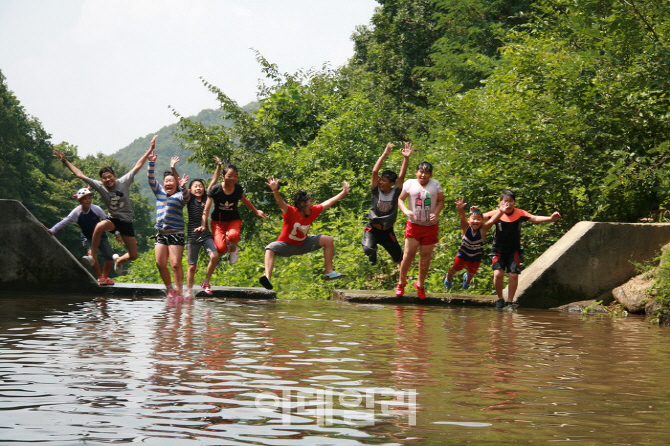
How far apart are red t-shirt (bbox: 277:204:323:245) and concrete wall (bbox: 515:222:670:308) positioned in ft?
11.3

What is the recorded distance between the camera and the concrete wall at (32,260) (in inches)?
559

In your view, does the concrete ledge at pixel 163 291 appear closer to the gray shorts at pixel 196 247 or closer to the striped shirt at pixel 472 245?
the gray shorts at pixel 196 247

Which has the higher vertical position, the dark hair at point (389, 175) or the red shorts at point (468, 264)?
the dark hair at point (389, 175)

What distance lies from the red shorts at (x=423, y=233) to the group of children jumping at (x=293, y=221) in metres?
0.02

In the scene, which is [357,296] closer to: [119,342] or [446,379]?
[119,342]

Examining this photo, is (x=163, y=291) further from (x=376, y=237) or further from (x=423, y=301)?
(x=423, y=301)

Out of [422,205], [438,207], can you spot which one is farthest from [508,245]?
[422,205]

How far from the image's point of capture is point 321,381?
19.7ft

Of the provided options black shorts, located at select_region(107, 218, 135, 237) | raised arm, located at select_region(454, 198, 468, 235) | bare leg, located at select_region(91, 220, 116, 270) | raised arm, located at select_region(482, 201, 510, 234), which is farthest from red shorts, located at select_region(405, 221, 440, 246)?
bare leg, located at select_region(91, 220, 116, 270)

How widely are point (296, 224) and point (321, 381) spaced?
7.76m

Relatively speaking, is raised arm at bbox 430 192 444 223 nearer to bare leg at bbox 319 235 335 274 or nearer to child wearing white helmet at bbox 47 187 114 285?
bare leg at bbox 319 235 335 274

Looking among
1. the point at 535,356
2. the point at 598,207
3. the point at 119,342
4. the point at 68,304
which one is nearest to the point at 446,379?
the point at 535,356

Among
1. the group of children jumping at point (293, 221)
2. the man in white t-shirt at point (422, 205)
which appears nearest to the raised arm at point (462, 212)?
the group of children jumping at point (293, 221)

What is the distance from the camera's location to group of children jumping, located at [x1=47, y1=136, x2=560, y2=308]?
43.7ft
